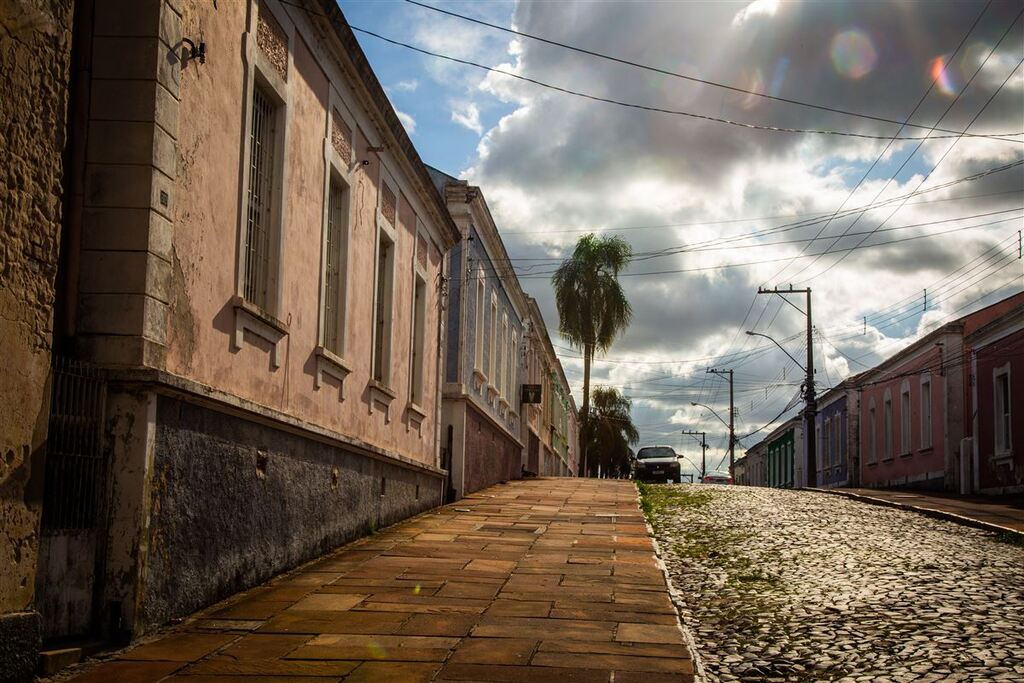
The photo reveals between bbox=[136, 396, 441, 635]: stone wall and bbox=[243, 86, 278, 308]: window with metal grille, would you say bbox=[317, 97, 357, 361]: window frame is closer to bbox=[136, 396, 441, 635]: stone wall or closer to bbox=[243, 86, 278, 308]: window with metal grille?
bbox=[136, 396, 441, 635]: stone wall

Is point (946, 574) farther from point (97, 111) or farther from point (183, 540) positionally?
point (97, 111)

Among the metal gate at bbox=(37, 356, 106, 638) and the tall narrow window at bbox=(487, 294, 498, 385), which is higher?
the tall narrow window at bbox=(487, 294, 498, 385)

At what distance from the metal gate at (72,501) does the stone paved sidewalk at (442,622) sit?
365 mm

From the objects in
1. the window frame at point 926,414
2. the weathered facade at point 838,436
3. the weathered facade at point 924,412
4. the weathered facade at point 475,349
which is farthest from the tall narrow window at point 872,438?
the weathered facade at point 475,349

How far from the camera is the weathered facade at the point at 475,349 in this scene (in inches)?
742

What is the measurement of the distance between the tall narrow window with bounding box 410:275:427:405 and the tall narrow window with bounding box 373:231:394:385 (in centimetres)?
190

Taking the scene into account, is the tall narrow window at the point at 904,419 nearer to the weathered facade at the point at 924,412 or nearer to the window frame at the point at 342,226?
the weathered facade at the point at 924,412

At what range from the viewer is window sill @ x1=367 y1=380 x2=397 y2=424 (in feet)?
41.1

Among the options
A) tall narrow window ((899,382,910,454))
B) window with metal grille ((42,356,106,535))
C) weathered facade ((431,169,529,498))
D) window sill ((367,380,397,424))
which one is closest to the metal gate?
window with metal grille ((42,356,106,535))

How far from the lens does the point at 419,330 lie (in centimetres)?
1588

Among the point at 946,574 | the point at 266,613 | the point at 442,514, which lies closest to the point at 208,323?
the point at 266,613

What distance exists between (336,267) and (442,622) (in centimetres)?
488

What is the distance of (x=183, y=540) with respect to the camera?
7051 millimetres

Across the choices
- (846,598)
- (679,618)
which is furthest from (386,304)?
(846,598)
